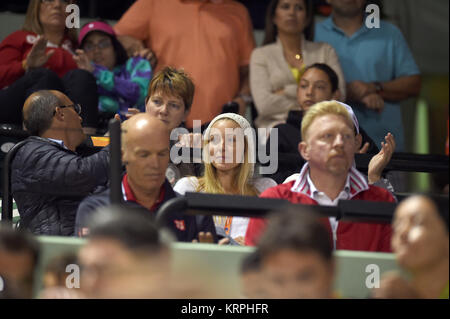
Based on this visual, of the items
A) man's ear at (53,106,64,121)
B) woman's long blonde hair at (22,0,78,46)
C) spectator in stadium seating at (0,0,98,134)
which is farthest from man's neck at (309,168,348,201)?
woman's long blonde hair at (22,0,78,46)

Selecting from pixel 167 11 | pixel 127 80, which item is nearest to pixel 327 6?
pixel 167 11

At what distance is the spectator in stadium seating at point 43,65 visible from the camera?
3695 mm

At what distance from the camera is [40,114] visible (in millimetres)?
3115

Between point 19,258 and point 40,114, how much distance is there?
52.9 inches

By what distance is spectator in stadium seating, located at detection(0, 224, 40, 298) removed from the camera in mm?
1819

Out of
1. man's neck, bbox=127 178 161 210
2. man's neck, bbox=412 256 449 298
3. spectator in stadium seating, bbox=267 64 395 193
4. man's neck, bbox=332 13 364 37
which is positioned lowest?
man's neck, bbox=412 256 449 298

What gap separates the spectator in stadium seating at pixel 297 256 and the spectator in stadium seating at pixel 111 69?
2179 mm

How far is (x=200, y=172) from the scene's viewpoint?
315 cm

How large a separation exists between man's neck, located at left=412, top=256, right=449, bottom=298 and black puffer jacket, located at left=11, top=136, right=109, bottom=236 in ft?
4.25

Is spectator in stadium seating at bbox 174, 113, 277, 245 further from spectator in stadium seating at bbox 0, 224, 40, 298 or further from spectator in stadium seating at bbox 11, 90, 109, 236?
spectator in stadium seating at bbox 0, 224, 40, 298

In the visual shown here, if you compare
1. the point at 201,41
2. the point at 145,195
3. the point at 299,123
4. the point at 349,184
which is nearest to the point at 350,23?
the point at 201,41

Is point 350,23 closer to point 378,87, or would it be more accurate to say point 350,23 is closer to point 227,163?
point 378,87
